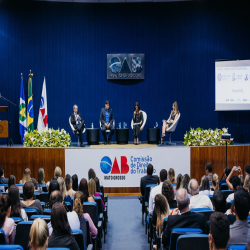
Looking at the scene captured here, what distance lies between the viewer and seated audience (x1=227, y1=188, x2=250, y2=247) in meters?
3.05

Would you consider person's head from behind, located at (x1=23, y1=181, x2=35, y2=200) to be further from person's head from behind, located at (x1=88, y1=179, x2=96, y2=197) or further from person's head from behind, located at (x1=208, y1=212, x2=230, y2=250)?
person's head from behind, located at (x1=208, y1=212, x2=230, y2=250)

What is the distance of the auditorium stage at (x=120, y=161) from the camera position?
885cm

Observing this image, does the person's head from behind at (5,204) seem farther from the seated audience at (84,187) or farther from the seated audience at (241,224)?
the seated audience at (241,224)

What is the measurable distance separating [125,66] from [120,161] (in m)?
4.74

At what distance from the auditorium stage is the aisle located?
452mm

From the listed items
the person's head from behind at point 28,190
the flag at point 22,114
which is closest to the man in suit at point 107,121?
the flag at point 22,114

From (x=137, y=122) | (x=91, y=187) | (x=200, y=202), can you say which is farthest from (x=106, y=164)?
(x=200, y=202)

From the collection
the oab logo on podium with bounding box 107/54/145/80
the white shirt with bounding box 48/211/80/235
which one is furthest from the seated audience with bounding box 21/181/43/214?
the oab logo on podium with bounding box 107/54/145/80

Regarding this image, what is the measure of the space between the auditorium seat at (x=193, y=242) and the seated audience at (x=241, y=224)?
→ 24cm

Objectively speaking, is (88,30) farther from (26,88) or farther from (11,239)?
(11,239)

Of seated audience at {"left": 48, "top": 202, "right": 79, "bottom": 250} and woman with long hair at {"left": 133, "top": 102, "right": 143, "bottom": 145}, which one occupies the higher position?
woman with long hair at {"left": 133, "top": 102, "right": 143, "bottom": 145}

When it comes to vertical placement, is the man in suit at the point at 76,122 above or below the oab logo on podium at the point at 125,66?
below

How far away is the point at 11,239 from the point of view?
11.2 ft

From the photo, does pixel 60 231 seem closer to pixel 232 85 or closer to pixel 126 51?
pixel 232 85
